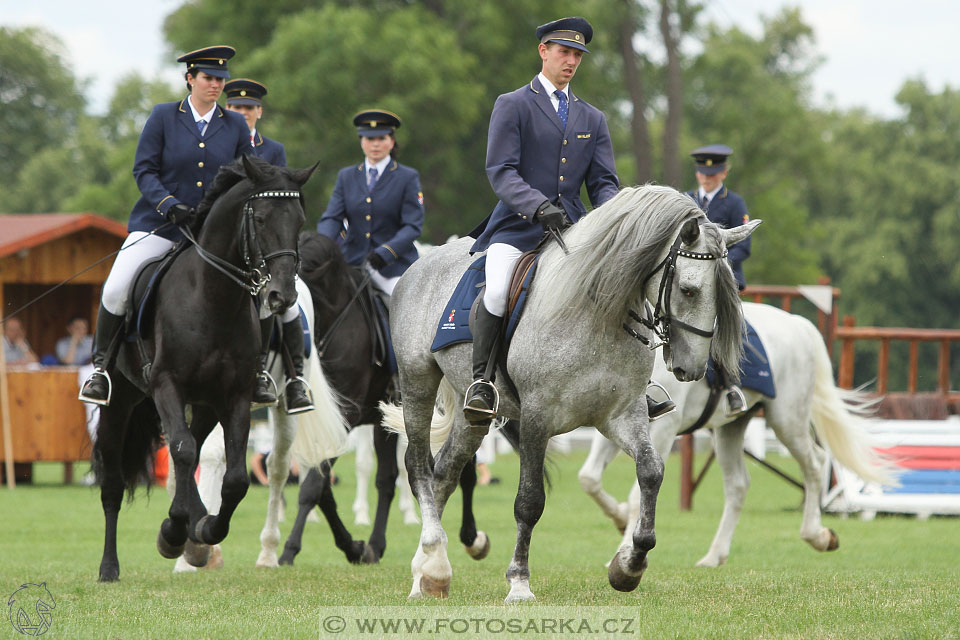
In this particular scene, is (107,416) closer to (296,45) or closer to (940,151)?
(296,45)

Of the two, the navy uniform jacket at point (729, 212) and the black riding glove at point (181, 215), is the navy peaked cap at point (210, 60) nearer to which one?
the black riding glove at point (181, 215)

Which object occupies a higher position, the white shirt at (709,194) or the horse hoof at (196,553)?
the white shirt at (709,194)

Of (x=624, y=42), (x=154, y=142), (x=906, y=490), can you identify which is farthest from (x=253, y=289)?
(x=624, y=42)

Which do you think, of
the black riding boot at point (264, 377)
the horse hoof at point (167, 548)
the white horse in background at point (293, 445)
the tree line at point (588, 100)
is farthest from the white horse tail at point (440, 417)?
the tree line at point (588, 100)

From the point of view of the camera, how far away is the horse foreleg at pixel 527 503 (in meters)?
7.11

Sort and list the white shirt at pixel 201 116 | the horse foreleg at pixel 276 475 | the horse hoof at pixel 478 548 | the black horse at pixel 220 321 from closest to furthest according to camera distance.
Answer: the black horse at pixel 220 321
the white shirt at pixel 201 116
the horse foreleg at pixel 276 475
the horse hoof at pixel 478 548

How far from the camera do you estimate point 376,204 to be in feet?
37.7

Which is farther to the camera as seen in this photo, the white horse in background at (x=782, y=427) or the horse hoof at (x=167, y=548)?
the white horse in background at (x=782, y=427)

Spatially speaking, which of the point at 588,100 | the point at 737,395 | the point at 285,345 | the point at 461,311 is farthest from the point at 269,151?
the point at 588,100

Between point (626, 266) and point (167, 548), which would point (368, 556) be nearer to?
point (167, 548)

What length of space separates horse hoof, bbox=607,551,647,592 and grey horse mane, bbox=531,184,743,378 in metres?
1.23

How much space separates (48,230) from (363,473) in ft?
24.7

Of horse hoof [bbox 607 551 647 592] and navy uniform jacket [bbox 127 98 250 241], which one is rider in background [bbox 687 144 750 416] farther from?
horse hoof [bbox 607 551 647 592]

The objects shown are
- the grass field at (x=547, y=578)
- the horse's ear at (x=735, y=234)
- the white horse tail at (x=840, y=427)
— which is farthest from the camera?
the white horse tail at (x=840, y=427)
